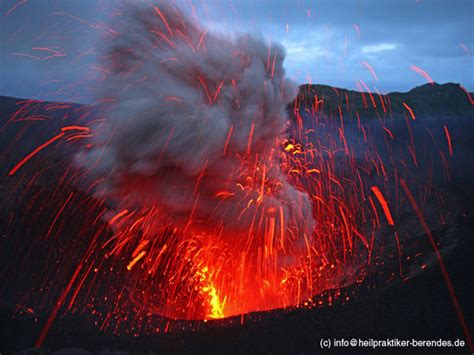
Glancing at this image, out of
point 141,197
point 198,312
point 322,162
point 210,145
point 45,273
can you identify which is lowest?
point 198,312

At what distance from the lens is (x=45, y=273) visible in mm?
10430

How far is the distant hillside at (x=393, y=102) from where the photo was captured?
36125mm

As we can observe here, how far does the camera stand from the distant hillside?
3612 cm

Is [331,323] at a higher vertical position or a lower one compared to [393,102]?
lower

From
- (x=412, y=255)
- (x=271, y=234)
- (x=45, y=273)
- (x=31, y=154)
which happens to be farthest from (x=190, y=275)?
(x=31, y=154)

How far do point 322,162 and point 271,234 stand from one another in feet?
35.8

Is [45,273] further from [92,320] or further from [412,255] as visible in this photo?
[412,255]

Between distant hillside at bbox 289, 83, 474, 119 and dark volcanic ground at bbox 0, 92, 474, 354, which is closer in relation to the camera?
dark volcanic ground at bbox 0, 92, 474, 354

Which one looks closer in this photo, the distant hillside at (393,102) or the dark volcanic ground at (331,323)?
the dark volcanic ground at (331,323)

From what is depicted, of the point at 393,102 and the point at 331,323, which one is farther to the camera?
the point at 393,102

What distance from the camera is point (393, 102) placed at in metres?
39.8

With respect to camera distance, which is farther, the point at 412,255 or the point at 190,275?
the point at 190,275

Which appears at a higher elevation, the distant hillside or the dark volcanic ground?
the distant hillside

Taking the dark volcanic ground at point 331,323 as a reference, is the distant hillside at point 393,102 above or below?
above
